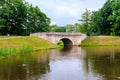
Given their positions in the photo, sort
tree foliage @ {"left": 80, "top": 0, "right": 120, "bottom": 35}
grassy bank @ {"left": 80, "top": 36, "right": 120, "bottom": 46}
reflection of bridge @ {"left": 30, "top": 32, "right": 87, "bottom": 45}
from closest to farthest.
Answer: reflection of bridge @ {"left": 30, "top": 32, "right": 87, "bottom": 45} → grassy bank @ {"left": 80, "top": 36, "right": 120, "bottom": 46} → tree foliage @ {"left": 80, "top": 0, "right": 120, "bottom": 35}

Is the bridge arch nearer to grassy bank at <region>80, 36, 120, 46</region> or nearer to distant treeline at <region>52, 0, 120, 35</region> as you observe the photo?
grassy bank at <region>80, 36, 120, 46</region>

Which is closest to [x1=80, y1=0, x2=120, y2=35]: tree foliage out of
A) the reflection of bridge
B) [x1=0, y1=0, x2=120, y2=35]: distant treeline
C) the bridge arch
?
[x1=0, y1=0, x2=120, y2=35]: distant treeline

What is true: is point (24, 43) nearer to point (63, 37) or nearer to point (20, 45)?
point (20, 45)

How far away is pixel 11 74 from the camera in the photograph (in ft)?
100.0

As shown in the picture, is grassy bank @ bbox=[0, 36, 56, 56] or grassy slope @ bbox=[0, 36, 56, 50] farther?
grassy slope @ bbox=[0, 36, 56, 50]

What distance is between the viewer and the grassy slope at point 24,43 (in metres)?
58.4

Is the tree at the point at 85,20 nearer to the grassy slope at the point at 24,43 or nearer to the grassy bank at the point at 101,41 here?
the grassy bank at the point at 101,41

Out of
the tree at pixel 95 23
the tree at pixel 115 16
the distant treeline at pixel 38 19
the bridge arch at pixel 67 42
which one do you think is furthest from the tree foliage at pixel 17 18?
the tree at pixel 115 16

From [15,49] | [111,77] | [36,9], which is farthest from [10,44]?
[36,9]

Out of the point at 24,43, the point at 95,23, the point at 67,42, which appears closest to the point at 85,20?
the point at 95,23

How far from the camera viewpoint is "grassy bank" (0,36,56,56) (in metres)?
53.2

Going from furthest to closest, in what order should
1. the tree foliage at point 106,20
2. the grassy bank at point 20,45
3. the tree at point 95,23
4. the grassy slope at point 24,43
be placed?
1. the tree at point 95,23
2. the tree foliage at point 106,20
3. the grassy slope at point 24,43
4. the grassy bank at point 20,45

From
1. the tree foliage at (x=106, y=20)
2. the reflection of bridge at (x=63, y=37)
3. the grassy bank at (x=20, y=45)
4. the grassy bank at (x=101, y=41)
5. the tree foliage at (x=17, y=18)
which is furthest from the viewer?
the tree foliage at (x=106, y=20)

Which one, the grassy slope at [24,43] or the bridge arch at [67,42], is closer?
the grassy slope at [24,43]
